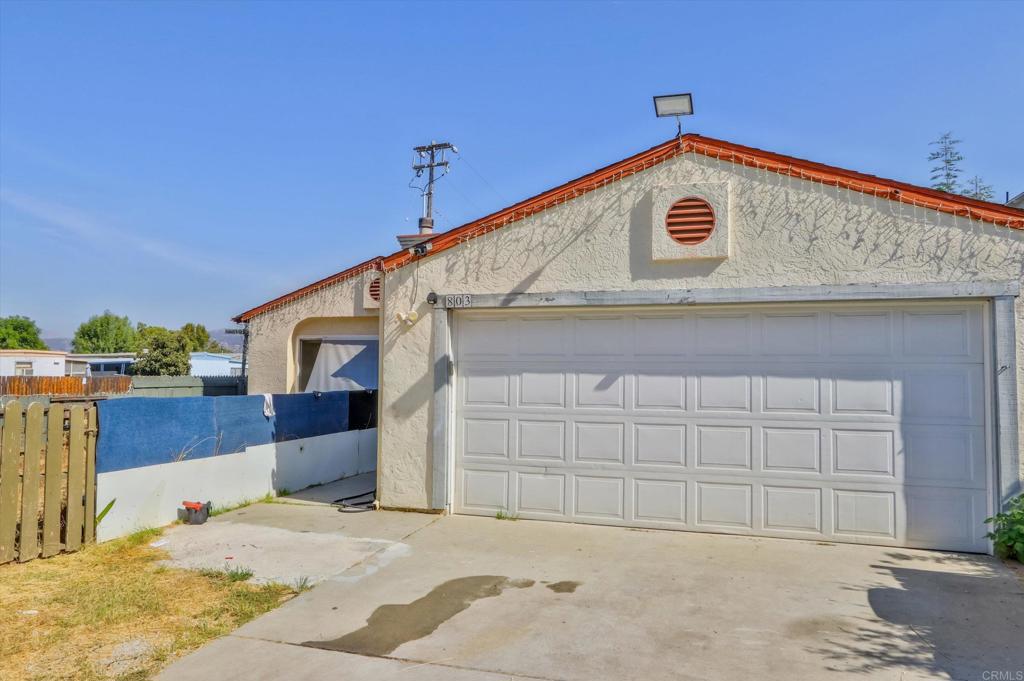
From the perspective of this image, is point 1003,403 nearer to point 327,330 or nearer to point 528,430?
point 528,430

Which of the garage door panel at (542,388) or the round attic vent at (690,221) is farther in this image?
the garage door panel at (542,388)

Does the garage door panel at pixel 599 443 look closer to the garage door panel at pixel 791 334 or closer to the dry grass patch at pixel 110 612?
the garage door panel at pixel 791 334

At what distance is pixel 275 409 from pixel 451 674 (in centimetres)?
653

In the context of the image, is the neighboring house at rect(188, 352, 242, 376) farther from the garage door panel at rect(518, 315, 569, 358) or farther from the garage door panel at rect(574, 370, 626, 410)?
the garage door panel at rect(574, 370, 626, 410)

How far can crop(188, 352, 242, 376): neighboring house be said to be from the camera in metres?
37.5

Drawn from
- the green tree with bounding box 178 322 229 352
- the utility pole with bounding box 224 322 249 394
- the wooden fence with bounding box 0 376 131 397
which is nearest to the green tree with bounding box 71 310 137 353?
the green tree with bounding box 178 322 229 352

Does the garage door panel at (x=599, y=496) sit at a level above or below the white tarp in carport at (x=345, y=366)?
below

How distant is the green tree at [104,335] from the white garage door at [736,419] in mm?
67604

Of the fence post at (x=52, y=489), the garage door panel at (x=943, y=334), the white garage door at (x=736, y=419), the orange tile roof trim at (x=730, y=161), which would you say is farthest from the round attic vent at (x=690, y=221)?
the fence post at (x=52, y=489)

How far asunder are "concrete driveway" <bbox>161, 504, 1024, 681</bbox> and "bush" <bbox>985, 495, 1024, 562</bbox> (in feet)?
0.66

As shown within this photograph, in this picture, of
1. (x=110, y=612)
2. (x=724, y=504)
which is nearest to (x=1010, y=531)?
(x=724, y=504)

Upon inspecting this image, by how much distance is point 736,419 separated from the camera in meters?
7.38

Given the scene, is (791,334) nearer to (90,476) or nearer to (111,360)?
(90,476)

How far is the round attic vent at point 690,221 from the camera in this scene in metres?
7.38
